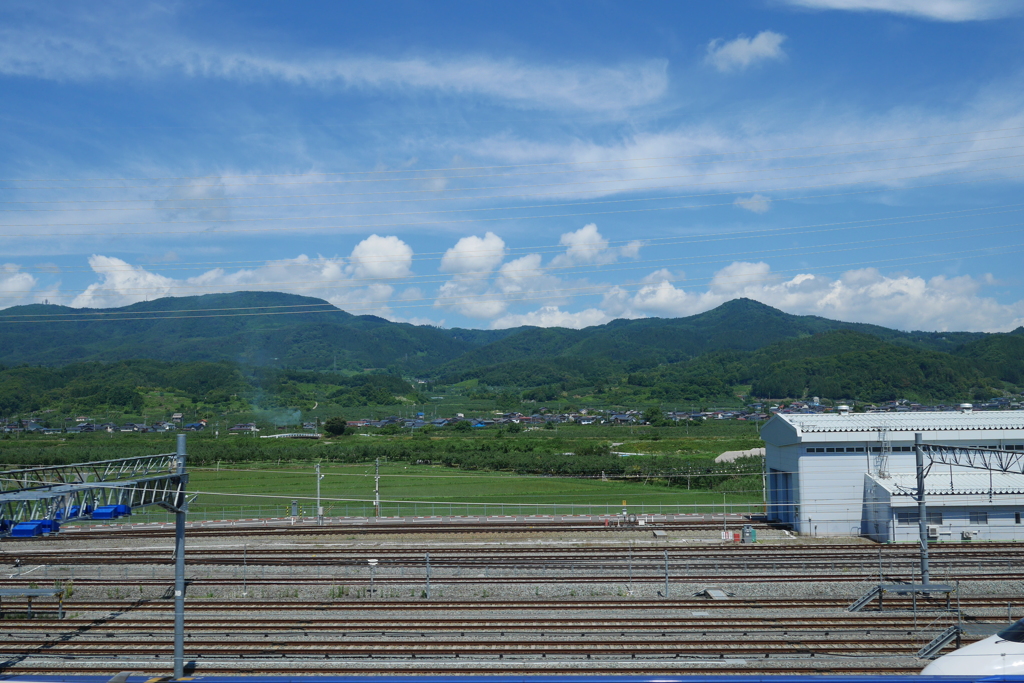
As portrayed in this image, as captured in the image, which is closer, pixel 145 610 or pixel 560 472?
pixel 145 610

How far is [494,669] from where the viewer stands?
46.3 feet

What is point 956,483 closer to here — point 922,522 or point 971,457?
point 971,457

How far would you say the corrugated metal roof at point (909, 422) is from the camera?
31.5 m

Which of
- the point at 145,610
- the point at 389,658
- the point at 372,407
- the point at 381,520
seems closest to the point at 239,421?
the point at 372,407

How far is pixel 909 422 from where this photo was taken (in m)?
32.7

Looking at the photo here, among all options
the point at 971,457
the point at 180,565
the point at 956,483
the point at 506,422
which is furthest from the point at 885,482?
the point at 506,422

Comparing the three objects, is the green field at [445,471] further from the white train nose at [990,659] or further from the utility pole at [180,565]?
the utility pole at [180,565]

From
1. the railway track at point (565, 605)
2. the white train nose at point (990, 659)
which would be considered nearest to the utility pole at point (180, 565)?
the railway track at point (565, 605)

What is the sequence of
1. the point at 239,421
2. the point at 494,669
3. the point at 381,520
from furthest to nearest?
the point at 239,421, the point at 381,520, the point at 494,669

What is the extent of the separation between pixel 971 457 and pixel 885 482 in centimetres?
375

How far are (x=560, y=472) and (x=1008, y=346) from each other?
13310cm

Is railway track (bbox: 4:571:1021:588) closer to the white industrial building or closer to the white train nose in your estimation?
the white industrial building

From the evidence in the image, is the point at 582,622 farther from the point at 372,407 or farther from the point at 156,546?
the point at 372,407

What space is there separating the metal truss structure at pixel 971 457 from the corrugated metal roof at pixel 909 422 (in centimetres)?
185
